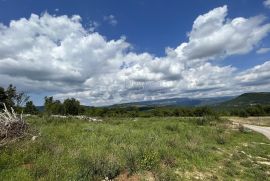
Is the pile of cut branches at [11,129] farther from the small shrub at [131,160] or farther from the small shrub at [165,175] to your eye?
the small shrub at [165,175]

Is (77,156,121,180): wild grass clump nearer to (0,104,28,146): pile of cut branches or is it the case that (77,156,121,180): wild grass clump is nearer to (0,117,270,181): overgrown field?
(0,117,270,181): overgrown field

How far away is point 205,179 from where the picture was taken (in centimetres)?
1137

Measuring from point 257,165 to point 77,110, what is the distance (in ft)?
326

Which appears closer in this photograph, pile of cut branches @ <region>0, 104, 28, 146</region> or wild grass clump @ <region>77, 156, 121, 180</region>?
wild grass clump @ <region>77, 156, 121, 180</region>

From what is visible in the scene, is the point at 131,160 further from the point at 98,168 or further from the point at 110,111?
the point at 110,111

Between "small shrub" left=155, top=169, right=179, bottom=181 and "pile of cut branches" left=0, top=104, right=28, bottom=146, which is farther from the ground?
"pile of cut branches" left=0, top=104, right=28, bottom=146

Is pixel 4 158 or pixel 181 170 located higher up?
pixel 4 158

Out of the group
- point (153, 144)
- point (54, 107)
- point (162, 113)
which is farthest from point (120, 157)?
point (54, 107)

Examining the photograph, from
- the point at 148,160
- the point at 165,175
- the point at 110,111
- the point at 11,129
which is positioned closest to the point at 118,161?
the point at 148,160

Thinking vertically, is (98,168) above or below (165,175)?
above

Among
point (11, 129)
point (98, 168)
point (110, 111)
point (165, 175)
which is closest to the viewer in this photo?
point (98, 168)

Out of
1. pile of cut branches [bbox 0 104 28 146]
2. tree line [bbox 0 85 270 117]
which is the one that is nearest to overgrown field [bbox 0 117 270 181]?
pile of cut branches [bbox 0 104 28 146]

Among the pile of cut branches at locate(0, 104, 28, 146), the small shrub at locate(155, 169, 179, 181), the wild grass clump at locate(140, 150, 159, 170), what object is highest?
the pile of cut branches at locate(0, 104, 28, 146)

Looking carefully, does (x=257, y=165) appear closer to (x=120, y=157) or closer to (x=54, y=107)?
(x=120, y=157)
